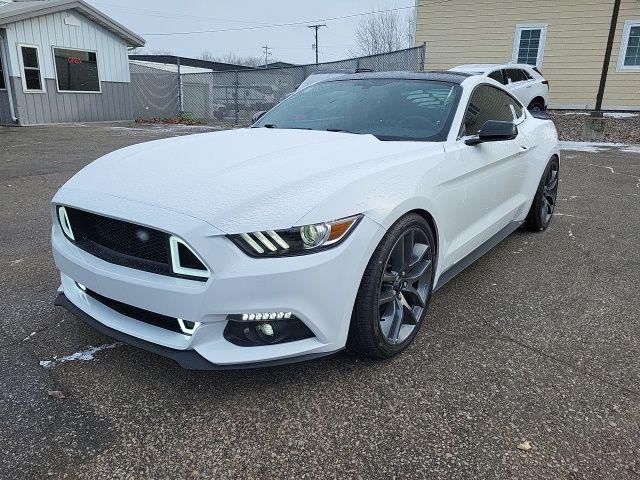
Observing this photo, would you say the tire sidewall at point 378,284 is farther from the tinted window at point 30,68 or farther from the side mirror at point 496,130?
the tinted window at point 30,68

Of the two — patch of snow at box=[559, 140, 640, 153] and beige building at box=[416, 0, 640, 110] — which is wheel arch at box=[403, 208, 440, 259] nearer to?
patch of snow at box=[559, 140, 640, 153]

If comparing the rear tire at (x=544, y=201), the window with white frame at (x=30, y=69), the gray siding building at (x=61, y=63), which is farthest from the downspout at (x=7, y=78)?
the rear tire at (x=544, y=201)

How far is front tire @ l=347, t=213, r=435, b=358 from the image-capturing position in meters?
2.32

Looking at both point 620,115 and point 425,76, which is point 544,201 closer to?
point 425,76

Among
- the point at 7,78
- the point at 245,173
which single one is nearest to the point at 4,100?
the point at 7,78

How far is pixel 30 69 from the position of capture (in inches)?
636

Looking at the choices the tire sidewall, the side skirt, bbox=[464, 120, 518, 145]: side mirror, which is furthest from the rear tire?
the tire sidewall

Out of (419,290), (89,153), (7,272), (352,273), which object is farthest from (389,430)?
(89,153)

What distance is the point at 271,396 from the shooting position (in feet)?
7.54

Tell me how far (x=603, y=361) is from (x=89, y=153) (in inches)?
401

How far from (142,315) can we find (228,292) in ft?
1.75

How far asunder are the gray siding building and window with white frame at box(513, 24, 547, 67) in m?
13.7

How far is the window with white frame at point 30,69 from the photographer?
15977mm

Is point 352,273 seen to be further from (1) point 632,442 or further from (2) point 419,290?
(1) point 632,442
